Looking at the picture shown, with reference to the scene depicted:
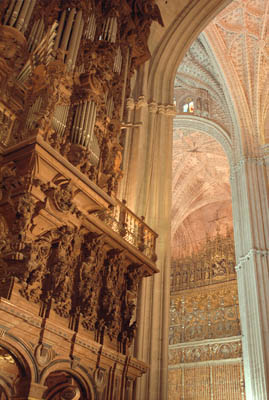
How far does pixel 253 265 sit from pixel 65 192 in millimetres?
8598

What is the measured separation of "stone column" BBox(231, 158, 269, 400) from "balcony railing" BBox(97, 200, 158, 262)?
5.99 meters

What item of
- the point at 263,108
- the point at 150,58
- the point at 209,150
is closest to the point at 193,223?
the point at 209,150

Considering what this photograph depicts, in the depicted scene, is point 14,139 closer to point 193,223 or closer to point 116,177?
point 116,177

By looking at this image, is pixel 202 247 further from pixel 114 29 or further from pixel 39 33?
pixel 39 33

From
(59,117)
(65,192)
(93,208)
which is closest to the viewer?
Result: (65,192)

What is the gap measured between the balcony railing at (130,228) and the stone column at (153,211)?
666 mm

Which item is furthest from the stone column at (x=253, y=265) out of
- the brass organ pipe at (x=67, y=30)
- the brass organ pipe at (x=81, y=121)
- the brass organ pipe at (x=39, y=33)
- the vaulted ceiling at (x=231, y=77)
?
the brass organ pipe at (x=39, y=33)

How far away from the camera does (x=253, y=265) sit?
40.8ft

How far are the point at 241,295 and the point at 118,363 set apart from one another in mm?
7865

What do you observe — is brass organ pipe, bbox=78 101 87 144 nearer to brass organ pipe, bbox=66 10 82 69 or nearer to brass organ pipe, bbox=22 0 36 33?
brass organ pipe, bbox=66 10 82 69

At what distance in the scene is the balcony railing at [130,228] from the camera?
6.47m

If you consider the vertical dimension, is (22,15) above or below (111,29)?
below

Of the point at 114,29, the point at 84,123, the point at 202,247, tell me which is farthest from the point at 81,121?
the point at 202,247

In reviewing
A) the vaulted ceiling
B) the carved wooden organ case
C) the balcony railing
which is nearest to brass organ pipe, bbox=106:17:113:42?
the carved wooden organ case
